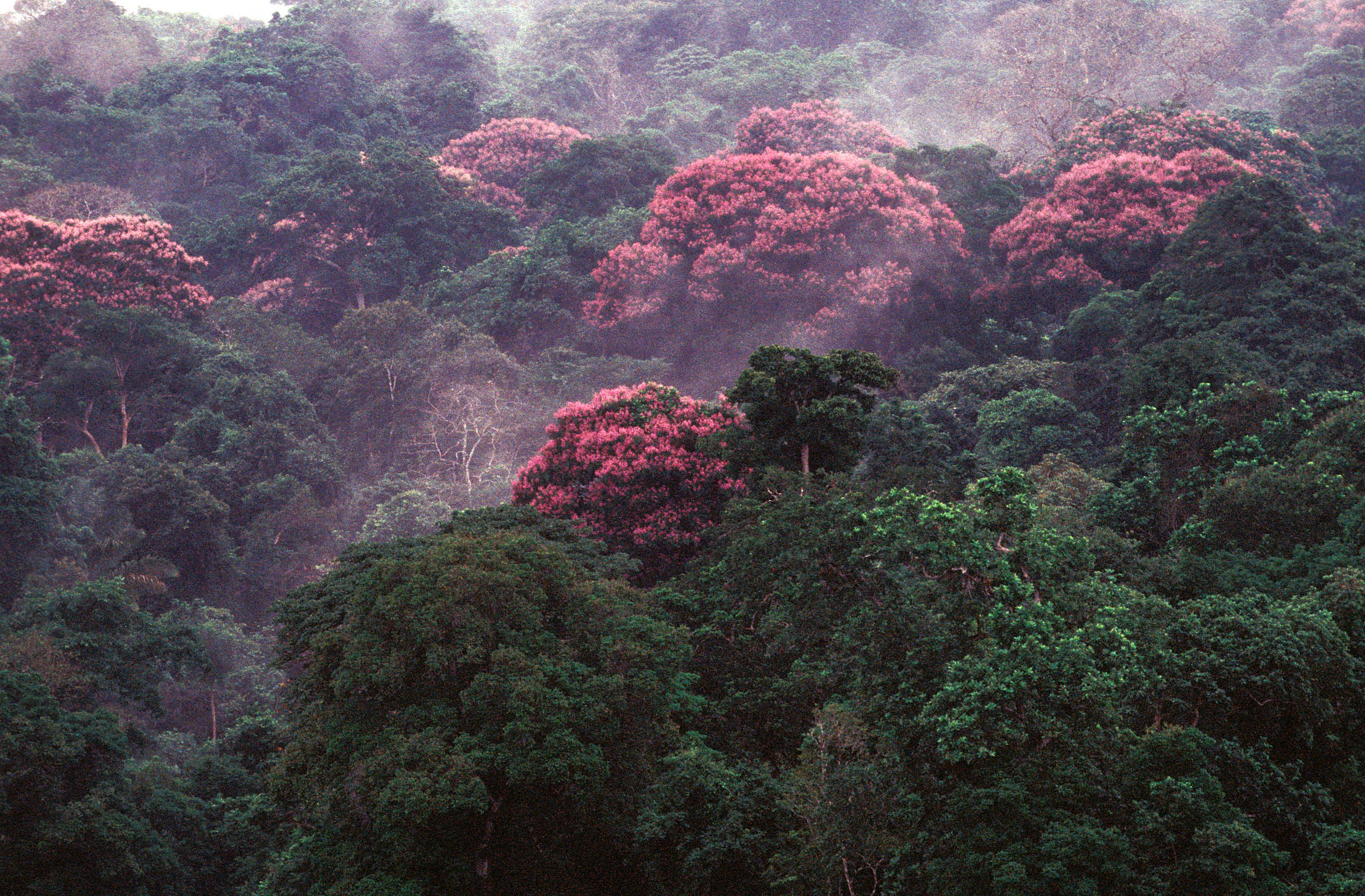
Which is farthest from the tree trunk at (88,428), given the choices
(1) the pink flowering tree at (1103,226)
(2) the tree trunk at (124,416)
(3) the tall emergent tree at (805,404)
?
(1) the pink flowering tree at (1103,226)

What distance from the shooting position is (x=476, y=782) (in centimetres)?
1146

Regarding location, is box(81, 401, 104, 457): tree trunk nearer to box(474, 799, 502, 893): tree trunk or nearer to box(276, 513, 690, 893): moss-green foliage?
box(276, 513, 690, 893): moss-green foliage

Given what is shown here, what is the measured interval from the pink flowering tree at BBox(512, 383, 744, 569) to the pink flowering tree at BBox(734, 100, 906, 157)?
22219 millimetres

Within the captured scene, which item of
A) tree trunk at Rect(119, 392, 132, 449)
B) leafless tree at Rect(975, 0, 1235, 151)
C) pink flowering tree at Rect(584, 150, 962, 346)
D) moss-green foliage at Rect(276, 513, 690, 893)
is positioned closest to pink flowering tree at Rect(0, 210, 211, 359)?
tree trunk at Rect(119, 392, 132, 449)

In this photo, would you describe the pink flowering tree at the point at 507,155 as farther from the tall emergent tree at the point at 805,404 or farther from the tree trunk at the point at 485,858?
the tree trunk at the point at 485,858

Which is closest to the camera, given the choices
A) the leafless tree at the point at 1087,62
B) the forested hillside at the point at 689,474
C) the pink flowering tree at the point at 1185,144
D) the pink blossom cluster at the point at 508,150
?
the forested hillside at the point at 689,474

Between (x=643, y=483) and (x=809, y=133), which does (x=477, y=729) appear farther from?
(x=809, y=133)

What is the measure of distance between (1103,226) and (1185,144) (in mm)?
5816

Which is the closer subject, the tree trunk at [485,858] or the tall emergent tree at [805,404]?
the tree trunk at [485,858]

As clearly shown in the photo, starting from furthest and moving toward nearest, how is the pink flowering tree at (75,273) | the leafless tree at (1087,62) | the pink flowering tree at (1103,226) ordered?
the leafless tree at (1087,62)
the pink flowering tree at (75,273)
the pink flowering tree at (1103,226)

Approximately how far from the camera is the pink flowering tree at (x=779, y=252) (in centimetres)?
2858

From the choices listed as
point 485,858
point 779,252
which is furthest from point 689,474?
point 779,252

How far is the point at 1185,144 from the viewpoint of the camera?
32875 mm

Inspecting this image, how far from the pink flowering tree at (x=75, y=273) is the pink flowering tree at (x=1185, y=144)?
23.0 meters
